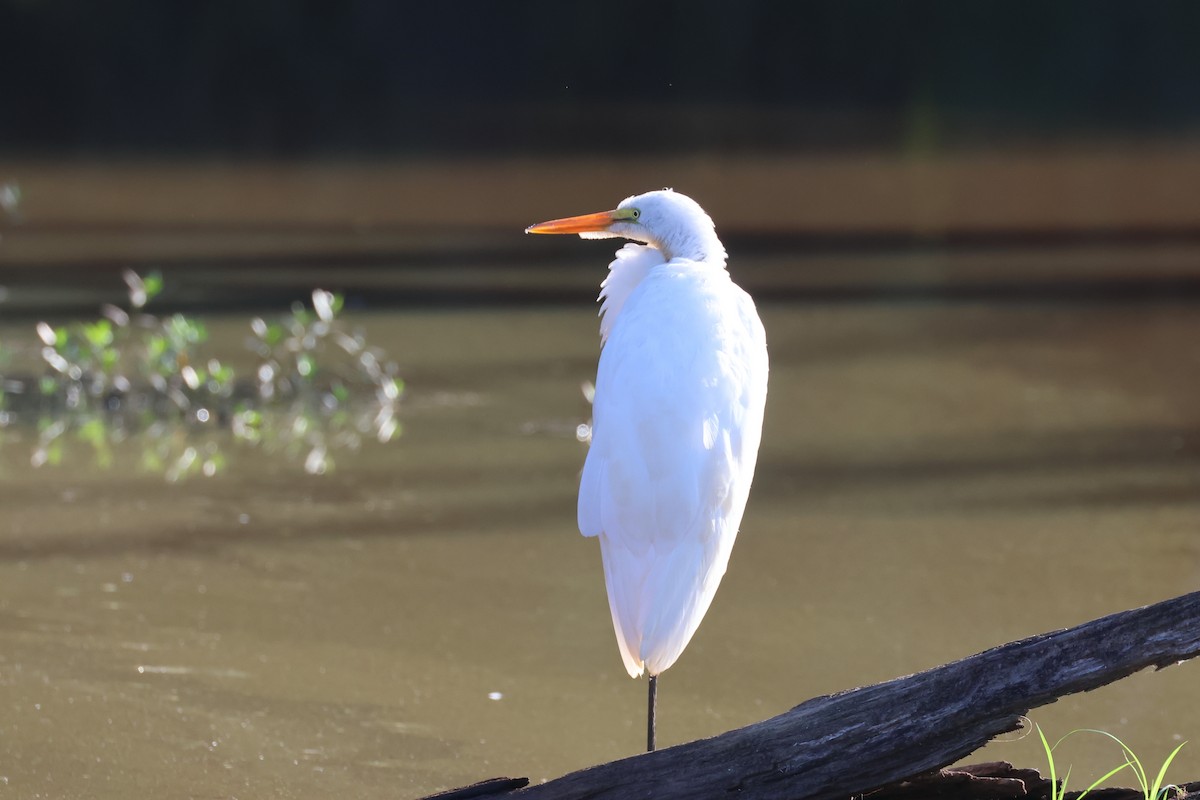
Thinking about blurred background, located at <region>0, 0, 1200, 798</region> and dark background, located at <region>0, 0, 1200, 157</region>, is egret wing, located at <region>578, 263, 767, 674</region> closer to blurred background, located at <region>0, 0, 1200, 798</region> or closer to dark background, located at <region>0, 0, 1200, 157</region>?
blurred background, located at <region>0, 0, 1200, 798</region>

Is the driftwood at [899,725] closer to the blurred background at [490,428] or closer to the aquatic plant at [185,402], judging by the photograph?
the blurred background at [490,428]

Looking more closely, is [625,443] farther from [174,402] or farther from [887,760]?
[174,402]

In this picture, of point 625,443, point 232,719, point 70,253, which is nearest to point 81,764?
point 232,719

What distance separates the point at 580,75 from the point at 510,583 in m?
11.2

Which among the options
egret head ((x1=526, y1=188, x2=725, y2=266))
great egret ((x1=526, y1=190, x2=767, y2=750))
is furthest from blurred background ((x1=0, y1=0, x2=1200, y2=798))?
egret head ((x1=526, y1=188, x2=725, y2=266))

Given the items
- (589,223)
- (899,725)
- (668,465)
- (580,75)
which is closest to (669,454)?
(668,465)

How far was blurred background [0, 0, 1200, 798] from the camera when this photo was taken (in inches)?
120

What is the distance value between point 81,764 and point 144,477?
163cm

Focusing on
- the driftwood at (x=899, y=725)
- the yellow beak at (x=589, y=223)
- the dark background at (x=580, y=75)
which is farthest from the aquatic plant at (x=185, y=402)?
the dark background at (x=580, y=75)

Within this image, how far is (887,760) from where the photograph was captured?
212cm

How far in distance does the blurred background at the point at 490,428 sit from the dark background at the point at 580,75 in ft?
0.44

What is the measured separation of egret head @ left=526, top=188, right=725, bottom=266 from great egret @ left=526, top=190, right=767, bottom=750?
6.8 inches

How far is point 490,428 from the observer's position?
475cm

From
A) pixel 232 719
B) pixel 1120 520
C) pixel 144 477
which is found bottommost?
pixel 232 719
